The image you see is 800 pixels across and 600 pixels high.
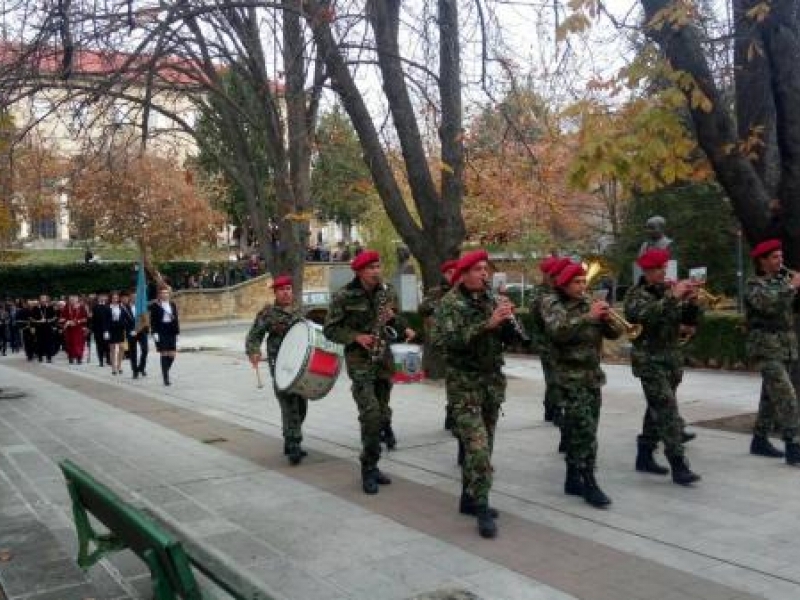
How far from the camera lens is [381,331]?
7.55 m

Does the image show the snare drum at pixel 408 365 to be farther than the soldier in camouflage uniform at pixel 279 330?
Yes

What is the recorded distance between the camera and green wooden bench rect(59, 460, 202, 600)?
3566 millimetres

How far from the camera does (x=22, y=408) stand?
13062 millimetres

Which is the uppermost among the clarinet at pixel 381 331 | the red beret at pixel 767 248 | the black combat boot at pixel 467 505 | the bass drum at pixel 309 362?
the red beret at pixel 767 248

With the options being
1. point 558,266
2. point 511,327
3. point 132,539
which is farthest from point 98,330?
point 132,539

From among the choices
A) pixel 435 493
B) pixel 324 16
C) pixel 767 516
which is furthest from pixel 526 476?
pixel 324 16

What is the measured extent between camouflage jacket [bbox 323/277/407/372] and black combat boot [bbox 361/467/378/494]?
85 centimetres

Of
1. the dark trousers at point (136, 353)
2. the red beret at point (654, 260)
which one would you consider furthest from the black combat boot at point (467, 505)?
the dark trousers at point (136, 353)

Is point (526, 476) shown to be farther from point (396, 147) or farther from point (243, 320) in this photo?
point (243, 320)

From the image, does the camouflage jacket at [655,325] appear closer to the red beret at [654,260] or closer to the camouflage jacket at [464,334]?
the red beret at [654,260]

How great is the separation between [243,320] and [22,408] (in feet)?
77.6

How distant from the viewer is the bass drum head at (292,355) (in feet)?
26.5

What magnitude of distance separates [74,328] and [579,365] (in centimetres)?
1810

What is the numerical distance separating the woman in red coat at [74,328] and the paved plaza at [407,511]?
34.3 ft
